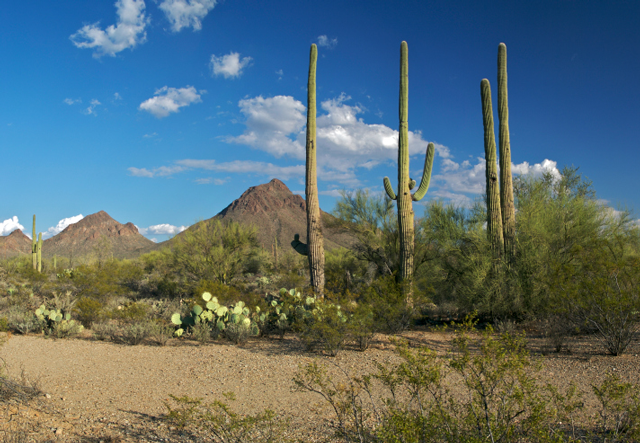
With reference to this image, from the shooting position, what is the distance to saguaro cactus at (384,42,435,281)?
41.6ft

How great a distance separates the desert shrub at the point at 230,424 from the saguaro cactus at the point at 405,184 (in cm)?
813

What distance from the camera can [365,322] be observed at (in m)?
8.66

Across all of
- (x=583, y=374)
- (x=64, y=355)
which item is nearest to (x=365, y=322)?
(x=583, y=374)

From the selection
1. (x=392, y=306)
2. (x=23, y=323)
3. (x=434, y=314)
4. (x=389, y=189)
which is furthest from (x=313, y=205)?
(x=23, y=323)

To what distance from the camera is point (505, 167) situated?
1237cm

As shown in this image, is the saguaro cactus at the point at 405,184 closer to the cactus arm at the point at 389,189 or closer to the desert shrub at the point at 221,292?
the cactus arm at the point at 389,189

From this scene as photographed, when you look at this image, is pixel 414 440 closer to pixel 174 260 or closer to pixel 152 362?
pixel 152 362

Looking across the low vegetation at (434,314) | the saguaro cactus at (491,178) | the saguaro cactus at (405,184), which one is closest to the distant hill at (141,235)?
the low vegetation at (434,314)

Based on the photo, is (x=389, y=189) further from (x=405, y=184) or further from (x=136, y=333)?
(x=136, y=333)

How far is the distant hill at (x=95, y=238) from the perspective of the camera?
7375cm

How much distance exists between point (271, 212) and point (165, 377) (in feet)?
208

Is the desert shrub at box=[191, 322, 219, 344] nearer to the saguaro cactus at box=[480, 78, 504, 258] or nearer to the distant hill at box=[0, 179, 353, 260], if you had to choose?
the saguaro cactus at box=[480, 78, 504, 258]

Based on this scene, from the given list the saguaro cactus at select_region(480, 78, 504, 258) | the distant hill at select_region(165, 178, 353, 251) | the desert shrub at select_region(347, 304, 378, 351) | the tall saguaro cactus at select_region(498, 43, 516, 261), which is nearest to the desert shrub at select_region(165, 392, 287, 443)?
the desert shrub at select_region(347, 304, 378, 351)

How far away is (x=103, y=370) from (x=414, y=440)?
6722mm
